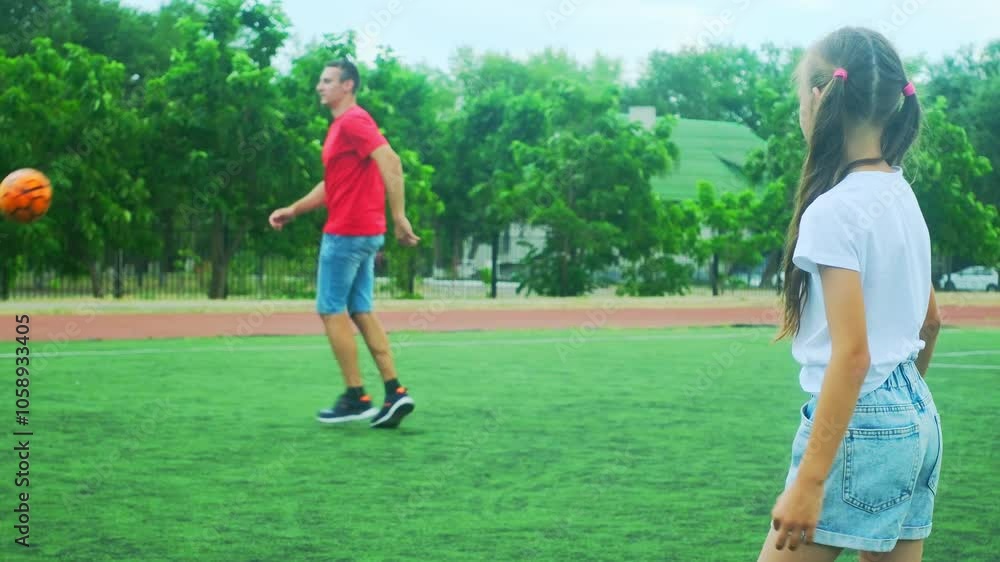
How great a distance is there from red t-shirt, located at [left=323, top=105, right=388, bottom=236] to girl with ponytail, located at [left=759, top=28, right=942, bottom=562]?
5.41 meters

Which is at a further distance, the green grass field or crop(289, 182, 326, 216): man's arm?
crop(289, 182, 326, 216): man's arm

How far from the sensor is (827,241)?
247 cm

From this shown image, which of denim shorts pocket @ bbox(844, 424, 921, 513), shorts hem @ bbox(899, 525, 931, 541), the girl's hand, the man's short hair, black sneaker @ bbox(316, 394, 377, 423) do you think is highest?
the man's short hair

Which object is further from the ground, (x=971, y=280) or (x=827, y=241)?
(x=827, y=241)

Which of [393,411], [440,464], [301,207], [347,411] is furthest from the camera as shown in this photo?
[301,207]

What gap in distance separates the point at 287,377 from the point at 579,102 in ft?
62.5

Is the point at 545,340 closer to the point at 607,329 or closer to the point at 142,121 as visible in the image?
the point at 607,329

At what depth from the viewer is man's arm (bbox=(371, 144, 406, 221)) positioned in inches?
307

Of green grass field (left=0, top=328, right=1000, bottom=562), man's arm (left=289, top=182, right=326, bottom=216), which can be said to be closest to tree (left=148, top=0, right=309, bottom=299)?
green grass field (left=0, top=328, right=1000, bottom=562)

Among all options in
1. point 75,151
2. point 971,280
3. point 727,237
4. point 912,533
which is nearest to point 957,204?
point 727,237

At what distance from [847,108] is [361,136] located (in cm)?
555

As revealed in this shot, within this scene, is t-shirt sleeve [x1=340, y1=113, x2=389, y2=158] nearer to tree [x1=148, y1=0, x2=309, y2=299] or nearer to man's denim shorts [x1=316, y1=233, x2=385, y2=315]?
man's denim shorts [x1=316, y1=233, x2=385, y2=315]

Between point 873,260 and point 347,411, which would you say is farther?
point 347,411

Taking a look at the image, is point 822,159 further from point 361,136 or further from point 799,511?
point 361,136
